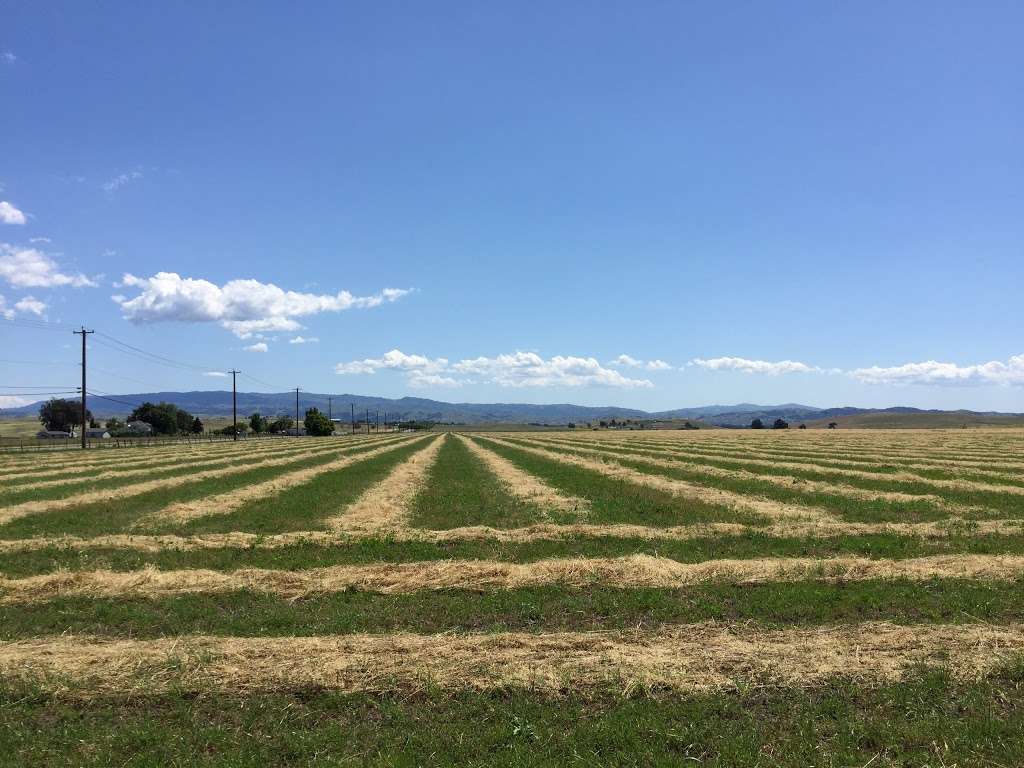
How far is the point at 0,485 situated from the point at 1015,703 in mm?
44066

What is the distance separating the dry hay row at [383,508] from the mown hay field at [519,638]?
0.39 m

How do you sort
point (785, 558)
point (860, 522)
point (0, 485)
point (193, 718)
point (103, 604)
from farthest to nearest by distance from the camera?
1. point (0, 485)
2. point (860, 522)
3. point (785, 558)
4. point (103, 604)
5. point (193, 718)

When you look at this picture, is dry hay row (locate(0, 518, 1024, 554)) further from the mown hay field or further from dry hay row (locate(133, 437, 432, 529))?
dry hay row (locate(133, 437, 432, 529))

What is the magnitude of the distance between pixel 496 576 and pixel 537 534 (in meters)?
5.37

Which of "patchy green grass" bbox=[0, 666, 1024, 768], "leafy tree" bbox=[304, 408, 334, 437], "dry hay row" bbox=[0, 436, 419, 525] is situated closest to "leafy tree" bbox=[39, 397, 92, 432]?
"leafy tree" bbox=[304, 408, 334, 437]

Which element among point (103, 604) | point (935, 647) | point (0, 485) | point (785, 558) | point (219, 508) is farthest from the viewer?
point (0, 485)

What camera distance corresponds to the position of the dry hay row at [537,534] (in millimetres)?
A: 18188

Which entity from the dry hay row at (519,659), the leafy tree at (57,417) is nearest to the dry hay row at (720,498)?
the dry hay row at (519,659)

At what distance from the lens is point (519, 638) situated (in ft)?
33.0

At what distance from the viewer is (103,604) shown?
496 inches

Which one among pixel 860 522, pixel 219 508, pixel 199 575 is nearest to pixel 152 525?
pixel 219 508

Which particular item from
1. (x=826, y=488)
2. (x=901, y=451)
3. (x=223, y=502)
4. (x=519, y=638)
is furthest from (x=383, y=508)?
(x=901, y=451)

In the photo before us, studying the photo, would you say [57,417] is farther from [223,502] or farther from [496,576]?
[496,576]

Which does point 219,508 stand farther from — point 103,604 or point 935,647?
point 935,647
